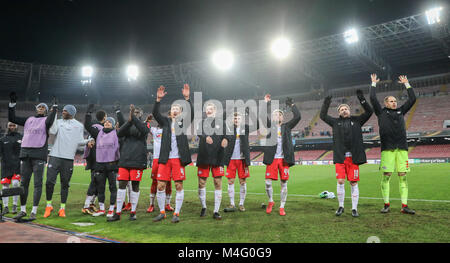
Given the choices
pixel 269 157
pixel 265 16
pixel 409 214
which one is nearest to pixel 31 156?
pixel 269 157

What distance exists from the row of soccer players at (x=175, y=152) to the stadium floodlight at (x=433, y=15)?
25623 millimetres

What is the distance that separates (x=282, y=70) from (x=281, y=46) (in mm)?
11704

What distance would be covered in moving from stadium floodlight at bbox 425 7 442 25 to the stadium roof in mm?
466

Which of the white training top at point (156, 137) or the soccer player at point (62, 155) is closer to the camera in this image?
the soccer player at point (62, 155)

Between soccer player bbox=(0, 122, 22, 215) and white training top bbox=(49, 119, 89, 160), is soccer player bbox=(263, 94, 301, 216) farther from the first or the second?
soccer player bbox=(0, 122, 22, 215)

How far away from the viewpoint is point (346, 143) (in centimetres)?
580

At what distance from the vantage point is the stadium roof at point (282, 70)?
30.4m

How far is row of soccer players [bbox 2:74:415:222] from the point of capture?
5.56 meters

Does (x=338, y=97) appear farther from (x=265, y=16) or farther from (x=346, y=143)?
(x=346, y=143)

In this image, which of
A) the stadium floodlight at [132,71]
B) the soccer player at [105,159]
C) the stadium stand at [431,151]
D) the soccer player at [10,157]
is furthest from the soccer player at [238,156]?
the stadium floodlight at [132,71]

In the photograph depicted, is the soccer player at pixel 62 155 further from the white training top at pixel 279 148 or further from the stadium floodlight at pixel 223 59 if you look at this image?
the stadium floodlight at pixel 223 59

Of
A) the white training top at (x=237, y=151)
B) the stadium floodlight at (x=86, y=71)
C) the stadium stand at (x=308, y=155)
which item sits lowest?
the stadium stand at (x=308, y=155)

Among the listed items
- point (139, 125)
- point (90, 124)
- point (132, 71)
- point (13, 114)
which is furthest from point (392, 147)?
point (132, 71)

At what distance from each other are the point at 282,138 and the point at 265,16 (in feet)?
59.6
